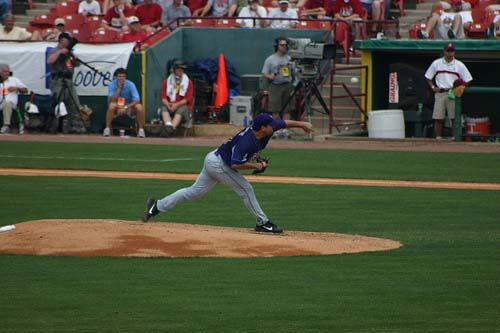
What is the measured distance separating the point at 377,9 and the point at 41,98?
840 cm

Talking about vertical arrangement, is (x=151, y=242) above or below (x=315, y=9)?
below

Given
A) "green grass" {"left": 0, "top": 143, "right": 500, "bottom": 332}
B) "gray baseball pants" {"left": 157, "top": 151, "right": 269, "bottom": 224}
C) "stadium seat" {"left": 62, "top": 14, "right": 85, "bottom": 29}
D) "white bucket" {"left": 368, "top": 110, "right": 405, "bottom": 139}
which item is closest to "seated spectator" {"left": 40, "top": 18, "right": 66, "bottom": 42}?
"stadium seat" {"left": 62, "top": 14, "right": 85, "bottom": 29}

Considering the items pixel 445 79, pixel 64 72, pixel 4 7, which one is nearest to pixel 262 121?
pixel 445 79

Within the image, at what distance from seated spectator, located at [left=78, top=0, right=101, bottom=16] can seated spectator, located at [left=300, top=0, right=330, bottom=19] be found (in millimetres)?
5603

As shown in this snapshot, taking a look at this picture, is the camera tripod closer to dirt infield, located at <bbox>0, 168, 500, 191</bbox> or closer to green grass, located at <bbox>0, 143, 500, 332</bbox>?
dirt infield, located at <bbox>0, 168, 500, 191</bbox>

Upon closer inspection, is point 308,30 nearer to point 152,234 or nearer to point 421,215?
point 421,215

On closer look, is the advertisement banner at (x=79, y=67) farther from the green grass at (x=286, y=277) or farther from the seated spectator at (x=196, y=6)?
the green grass at (x=286, y=277)

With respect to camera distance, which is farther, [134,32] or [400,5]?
[134,32]

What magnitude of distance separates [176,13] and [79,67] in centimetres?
325

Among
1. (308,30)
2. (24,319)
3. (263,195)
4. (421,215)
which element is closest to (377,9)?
(308,30)

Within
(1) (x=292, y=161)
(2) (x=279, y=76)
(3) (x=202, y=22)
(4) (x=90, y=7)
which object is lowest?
(1) (x=292, y=161)

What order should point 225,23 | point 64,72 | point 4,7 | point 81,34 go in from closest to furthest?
point 64,72
point 225,23
point 81,34
point 4,7

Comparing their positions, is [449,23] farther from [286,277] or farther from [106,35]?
[286,277]

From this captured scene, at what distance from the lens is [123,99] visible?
24.6m
